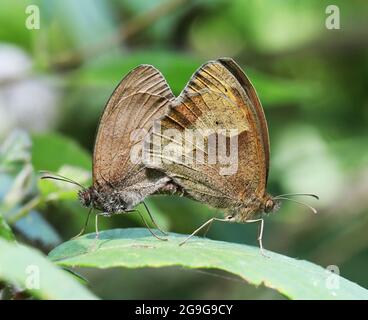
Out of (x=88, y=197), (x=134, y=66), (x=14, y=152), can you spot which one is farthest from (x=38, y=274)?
(x=134, y=66)

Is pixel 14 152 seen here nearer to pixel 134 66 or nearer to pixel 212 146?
pixel 212 146

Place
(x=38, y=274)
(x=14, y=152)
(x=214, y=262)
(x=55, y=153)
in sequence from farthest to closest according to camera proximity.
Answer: (x=55, y=153), (x=14, y=152), (x=214, y=262), (x=38, y=274)

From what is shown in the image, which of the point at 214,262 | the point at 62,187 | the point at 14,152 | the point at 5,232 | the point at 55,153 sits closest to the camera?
the point at 5,232

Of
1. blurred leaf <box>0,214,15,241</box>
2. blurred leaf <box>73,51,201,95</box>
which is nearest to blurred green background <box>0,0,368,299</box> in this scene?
blurred leaf <box>73,51,201,95</box>

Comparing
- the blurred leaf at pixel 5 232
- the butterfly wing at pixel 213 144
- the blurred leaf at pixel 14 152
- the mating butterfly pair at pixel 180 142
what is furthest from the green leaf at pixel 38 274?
the butterfly wing at pixel 213 144

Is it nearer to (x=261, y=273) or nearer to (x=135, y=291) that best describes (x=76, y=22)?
(x=135, y=291)

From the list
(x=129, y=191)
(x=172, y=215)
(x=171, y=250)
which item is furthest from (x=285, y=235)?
(x=171, y=250)

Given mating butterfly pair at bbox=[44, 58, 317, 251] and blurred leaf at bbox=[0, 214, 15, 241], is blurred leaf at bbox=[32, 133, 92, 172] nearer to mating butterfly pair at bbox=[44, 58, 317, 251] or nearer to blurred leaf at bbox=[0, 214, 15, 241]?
mating butterfly pair at bbox=[44, 58, 317, 251]
